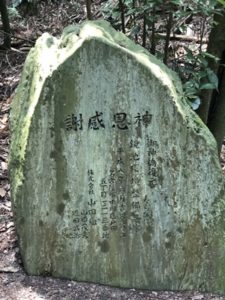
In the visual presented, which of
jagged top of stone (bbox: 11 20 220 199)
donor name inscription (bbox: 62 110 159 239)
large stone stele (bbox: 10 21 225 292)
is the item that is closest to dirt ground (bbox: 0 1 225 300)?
large stone stele (bbox: 10 21 225 292)

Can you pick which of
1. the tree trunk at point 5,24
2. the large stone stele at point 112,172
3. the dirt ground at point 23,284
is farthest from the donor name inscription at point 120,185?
the tree trunk at point 5,24

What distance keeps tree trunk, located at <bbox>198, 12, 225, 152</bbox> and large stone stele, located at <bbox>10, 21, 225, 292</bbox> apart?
578 millimetres

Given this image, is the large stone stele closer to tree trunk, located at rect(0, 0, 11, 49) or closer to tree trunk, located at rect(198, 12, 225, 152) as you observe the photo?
tree trunk, located at rect(198, 12, 225, 152)

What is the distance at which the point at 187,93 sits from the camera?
123 inches

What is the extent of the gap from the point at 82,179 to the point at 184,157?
539mm

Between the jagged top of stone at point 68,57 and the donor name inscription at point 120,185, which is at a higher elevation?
the jagged top of stone at point 68,57

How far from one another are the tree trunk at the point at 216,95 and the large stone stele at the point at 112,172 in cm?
58

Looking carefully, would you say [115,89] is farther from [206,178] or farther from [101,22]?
[206,178]

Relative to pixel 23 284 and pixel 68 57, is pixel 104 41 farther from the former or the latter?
pixel 23 284

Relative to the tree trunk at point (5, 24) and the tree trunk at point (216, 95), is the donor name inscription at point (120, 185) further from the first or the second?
the tree trunk at point (5, 24)

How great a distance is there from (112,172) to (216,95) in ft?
3.55

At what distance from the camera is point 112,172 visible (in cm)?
285

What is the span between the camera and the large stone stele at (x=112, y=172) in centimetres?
272

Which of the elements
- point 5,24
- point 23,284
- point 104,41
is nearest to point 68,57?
point 104,41
